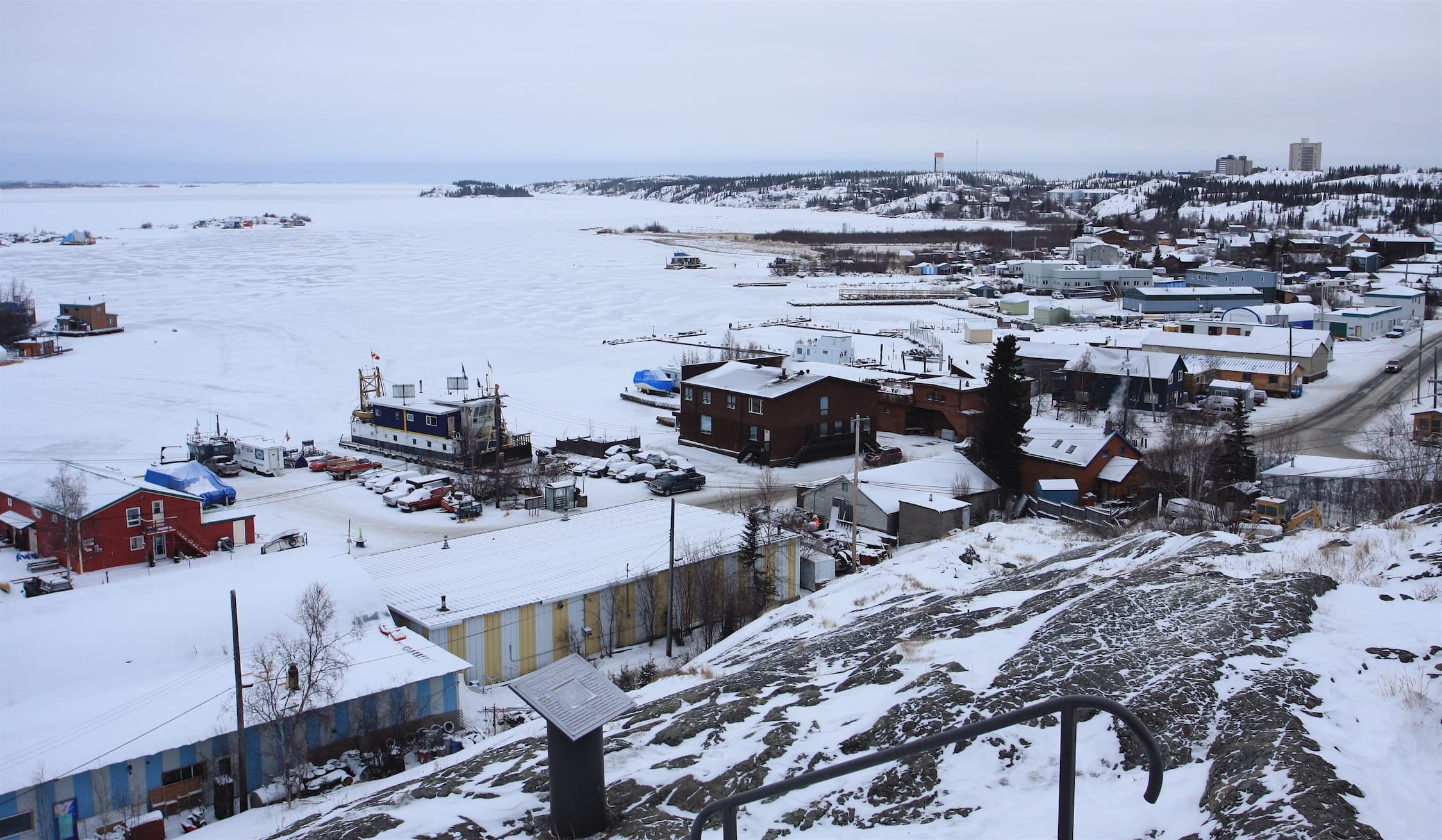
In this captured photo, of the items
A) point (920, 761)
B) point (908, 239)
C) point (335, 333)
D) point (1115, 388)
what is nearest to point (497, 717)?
point (920, 761)

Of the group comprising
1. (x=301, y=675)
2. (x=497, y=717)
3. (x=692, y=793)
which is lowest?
(x=497, y=717)

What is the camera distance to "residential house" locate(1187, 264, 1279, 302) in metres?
56.7

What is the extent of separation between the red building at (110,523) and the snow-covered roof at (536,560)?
443 centimetres

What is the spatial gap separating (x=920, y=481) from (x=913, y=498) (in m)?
1.44

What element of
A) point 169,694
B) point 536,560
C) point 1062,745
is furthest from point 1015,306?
point 1062,745

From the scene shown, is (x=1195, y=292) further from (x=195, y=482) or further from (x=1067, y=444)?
(x=195, y=482)

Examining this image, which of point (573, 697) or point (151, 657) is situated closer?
point (573, 697)

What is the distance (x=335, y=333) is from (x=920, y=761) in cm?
4103

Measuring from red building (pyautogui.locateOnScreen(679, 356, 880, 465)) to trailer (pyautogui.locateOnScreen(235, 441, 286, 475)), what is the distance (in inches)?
393

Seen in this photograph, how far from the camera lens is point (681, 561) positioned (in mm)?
14812

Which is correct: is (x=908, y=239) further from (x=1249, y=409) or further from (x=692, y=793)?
(x=692, y=793)

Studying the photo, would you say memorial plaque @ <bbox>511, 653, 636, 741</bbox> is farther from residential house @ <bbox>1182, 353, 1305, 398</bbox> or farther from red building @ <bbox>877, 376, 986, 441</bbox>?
residential house @ <bbox>1182, 353, 1305, 398</bbox>

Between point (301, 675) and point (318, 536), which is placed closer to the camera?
point (301, 675)

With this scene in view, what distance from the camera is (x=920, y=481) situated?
813 inches
